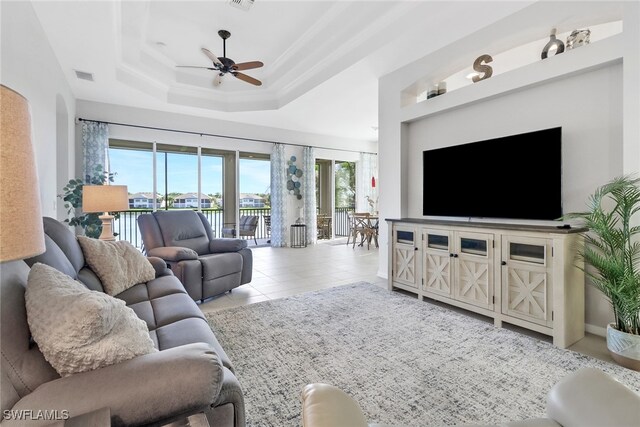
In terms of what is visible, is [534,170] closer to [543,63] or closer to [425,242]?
[543,63]

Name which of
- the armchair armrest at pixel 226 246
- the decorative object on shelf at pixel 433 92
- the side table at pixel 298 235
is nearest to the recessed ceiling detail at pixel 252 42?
the decorative object on shelf at pixel 433 92

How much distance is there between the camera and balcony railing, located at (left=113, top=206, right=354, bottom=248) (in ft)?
20.6

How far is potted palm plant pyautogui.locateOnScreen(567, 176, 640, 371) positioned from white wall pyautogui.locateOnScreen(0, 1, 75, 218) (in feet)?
10.9

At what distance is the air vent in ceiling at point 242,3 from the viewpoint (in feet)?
10.9

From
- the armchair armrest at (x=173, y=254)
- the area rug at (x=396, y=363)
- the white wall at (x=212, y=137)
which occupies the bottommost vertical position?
the area rug at (x=396, y=363)

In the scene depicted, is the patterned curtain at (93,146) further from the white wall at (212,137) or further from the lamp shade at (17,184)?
the lamp shade at (17,184)

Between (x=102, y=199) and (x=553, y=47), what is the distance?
4.64 metres

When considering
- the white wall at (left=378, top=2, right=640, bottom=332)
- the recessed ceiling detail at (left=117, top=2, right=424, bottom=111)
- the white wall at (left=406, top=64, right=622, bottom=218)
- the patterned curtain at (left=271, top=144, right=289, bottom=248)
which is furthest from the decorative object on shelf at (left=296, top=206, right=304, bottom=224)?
the white wall at (left=406, top=64, right=622, bottom=218)

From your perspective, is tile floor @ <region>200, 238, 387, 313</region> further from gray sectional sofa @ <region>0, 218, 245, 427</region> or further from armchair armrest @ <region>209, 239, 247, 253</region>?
gray sectional sofa @ <region>0, 218, 245, 427</region>

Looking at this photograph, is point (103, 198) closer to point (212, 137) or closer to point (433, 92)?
point (212, 137)

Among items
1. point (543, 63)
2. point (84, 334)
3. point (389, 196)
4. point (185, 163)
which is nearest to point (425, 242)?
point (389, 196)

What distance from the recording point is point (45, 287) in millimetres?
1021

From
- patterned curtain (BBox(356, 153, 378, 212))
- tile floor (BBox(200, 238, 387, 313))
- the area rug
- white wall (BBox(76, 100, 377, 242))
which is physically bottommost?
the area rug

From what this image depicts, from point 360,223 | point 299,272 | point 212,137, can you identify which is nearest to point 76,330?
point 299,272
